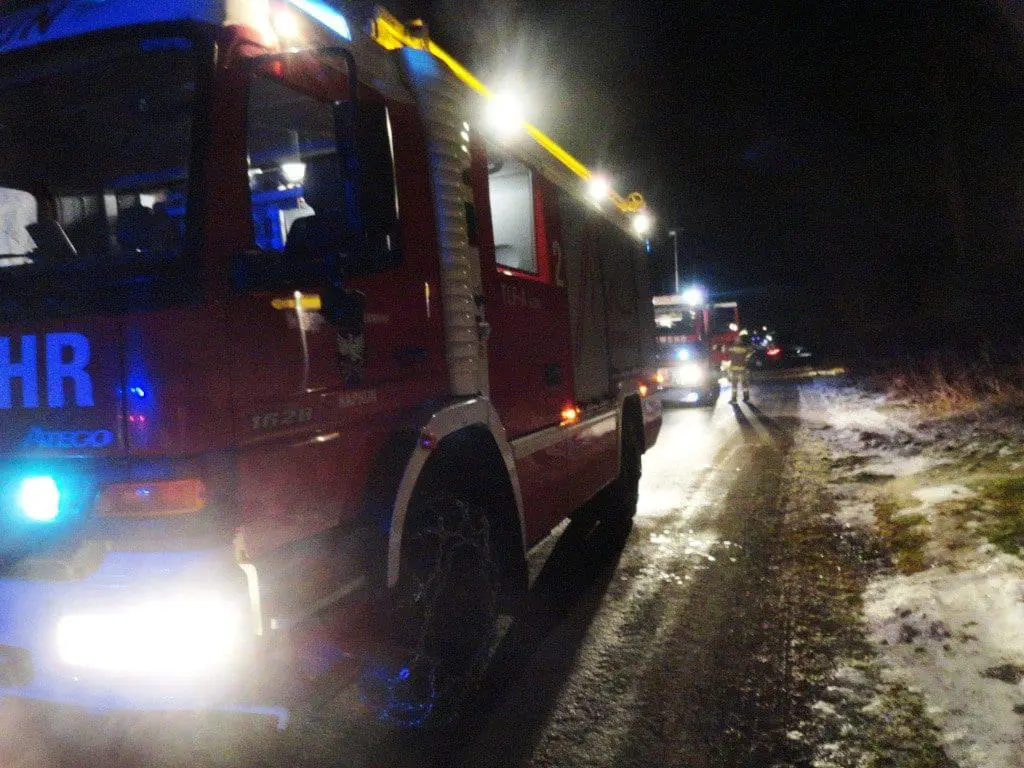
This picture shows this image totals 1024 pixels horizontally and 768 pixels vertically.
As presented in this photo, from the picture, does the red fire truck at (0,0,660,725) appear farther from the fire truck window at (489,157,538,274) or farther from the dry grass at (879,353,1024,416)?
the dry grass at (879,353,1024,416)

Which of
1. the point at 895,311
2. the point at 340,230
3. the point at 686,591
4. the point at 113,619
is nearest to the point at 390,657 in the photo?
the point at 113,619

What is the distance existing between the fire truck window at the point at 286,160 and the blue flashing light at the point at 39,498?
0.97 meters

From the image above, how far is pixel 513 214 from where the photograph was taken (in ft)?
16.6

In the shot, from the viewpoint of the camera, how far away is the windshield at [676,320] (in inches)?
715

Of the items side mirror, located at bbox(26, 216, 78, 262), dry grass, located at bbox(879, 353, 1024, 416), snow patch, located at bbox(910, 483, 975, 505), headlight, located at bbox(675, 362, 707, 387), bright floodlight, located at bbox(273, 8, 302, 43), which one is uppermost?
bright floodlight, located at bbox(273, 8, 302, 43)

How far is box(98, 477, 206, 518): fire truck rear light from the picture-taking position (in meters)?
2.44

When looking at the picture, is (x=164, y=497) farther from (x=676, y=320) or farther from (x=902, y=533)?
(x=676, y=320)

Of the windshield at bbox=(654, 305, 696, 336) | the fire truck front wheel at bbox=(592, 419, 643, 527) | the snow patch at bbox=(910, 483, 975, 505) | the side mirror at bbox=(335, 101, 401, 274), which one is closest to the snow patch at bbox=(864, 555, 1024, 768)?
the snow patch at bbox=(910, 483, 975, 505)

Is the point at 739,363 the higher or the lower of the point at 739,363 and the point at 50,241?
the lower

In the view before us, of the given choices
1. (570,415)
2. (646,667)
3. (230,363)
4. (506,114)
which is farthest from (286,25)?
(646,667)

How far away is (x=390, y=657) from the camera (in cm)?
325

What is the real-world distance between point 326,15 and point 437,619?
8.17 feet

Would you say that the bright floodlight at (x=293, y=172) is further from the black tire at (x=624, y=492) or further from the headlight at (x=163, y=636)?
the black tire at (x=624, y=492)

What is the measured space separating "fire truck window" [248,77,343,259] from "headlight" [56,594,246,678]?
1.15 m
